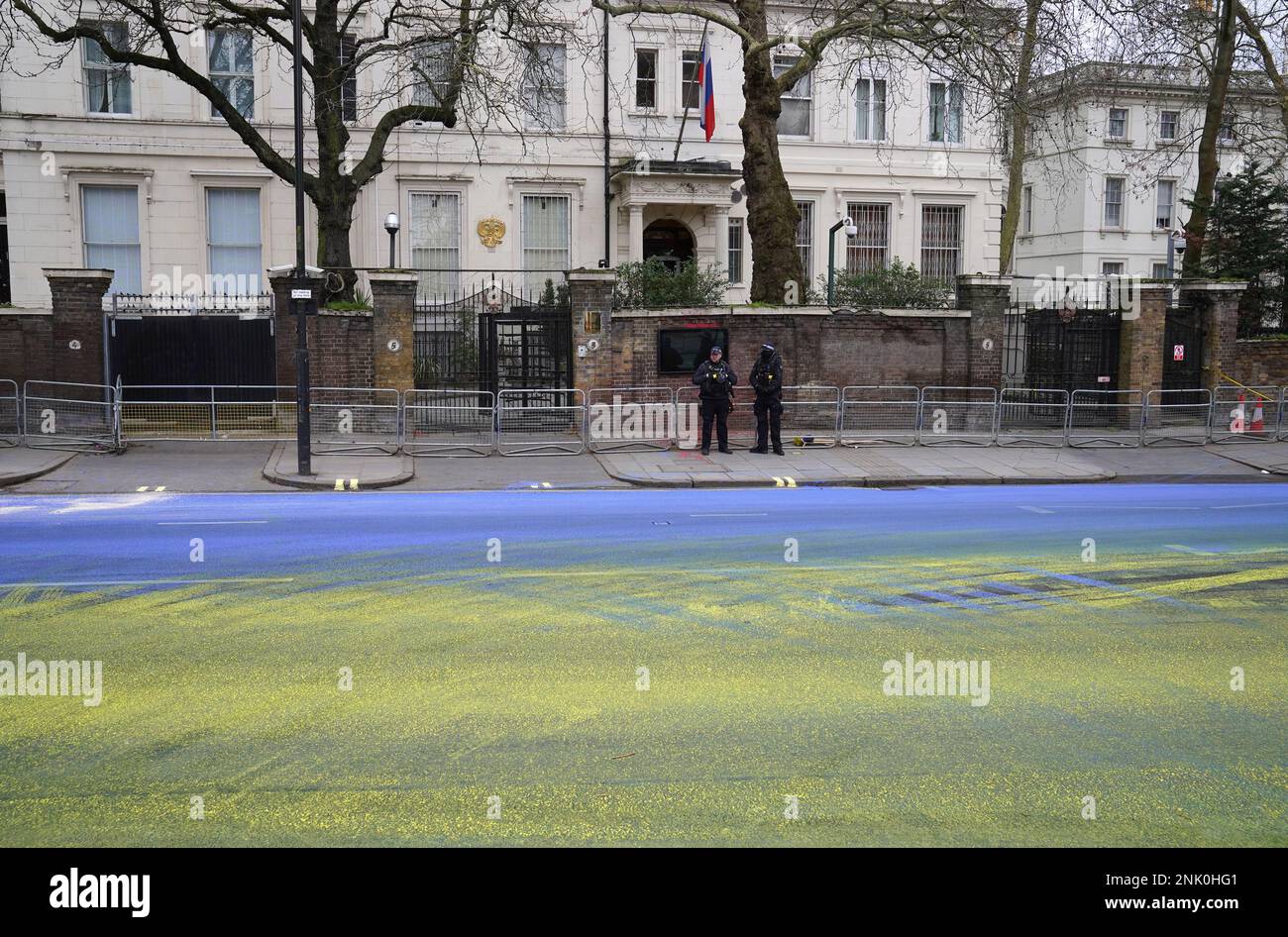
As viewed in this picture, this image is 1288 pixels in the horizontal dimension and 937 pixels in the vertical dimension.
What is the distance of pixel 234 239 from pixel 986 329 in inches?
795

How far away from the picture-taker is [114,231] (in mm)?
30078

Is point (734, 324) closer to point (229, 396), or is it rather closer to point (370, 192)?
point (229, 396)

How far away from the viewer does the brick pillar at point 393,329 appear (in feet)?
68.9

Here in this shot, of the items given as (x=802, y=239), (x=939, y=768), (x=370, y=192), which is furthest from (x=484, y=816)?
(x=802, y=239)

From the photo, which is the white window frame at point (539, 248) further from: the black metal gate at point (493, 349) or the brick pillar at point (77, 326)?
the brick pillar at point (77, 326)

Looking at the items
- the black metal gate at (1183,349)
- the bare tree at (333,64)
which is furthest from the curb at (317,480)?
the black metal gate at (1183,349)

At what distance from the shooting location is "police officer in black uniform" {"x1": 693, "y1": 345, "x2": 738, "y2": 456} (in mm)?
19328

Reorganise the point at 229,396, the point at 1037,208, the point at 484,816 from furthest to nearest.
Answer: the point at 1037,208 < the point at 229,396 < the point at 484,816

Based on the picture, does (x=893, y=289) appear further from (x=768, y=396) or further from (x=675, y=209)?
(x=768, y=396)

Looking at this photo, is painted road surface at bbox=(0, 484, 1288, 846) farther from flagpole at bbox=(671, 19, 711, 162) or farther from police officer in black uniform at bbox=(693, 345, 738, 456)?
flagpole at bbox=(671, 19, 711, 162)

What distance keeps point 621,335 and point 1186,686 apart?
620 inches

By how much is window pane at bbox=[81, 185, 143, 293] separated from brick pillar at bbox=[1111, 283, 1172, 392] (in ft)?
81.4
